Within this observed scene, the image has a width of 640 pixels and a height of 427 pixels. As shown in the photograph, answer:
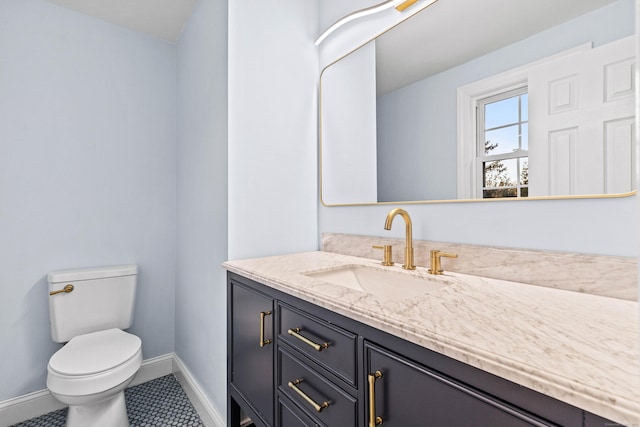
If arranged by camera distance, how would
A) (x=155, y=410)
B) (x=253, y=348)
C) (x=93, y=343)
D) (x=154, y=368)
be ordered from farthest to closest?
(x=154, y=368) → (x=155, y=410) → (x=93, y=343) → (x=253, y=348)

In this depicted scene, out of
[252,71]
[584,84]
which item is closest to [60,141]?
[252,71]

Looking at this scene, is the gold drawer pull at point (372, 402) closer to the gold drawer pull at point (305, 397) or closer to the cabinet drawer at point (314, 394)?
the cabinet drawer at point (314, 394)

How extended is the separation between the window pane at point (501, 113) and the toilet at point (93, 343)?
1959 mm

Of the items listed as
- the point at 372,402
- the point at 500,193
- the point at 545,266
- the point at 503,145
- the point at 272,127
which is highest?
the point at 272,127

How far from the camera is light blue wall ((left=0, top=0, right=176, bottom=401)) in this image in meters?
1.76

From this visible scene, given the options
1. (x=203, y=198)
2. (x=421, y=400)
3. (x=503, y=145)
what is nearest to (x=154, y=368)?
(x=203, y=198)

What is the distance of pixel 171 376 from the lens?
86.0 inches

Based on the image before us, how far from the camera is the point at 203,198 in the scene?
177cm

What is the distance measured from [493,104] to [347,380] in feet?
3.34

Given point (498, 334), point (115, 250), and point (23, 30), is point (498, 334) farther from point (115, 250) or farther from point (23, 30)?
point (23, 30)

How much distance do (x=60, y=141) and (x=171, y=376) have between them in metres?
1.73

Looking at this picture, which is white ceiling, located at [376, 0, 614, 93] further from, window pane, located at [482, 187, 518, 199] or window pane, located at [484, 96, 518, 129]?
window pane, located at [482, 187, 518, 199]

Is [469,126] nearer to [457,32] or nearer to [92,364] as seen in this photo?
[457,32]

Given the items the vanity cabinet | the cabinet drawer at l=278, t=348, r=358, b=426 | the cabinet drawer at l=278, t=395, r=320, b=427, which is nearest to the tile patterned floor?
the vanity cabinet
